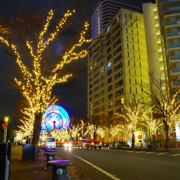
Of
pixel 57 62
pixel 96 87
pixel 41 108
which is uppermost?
pixel 96 87

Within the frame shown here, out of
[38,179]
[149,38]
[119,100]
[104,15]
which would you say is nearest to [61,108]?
[104,15]

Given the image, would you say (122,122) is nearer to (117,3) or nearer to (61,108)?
(61,108)

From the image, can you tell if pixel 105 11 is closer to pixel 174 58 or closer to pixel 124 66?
pixel 124 66

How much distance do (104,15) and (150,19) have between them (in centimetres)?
6162

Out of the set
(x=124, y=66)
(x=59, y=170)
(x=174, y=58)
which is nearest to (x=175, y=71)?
(x=174, y=58)

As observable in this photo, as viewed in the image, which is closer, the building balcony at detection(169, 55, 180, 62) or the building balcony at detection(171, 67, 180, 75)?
the building balcony at detection(171, 67, 180, 75)

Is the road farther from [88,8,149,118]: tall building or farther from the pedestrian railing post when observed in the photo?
[88,8,149,118]: tall building

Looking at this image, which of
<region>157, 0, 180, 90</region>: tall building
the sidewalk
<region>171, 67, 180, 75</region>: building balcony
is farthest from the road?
<region>157, 0, 180, 90</region>: tall building

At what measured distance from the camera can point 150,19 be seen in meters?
62.0

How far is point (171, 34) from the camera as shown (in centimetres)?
4669

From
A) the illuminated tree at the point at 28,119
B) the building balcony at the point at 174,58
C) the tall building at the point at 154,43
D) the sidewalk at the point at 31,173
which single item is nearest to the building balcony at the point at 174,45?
the building balcony at the point at 174,58

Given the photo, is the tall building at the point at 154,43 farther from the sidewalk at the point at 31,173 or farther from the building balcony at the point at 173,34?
the sidewalk at the point at 31,173

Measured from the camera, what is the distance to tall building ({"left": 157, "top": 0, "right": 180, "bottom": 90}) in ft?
146

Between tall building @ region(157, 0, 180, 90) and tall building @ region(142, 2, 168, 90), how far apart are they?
6.84 m
